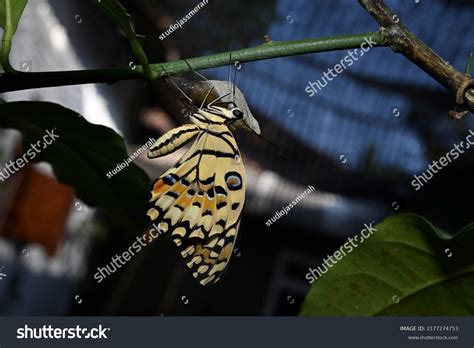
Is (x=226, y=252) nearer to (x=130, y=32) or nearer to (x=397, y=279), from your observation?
(x=397, y=279)

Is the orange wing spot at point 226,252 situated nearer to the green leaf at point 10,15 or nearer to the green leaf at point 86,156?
the green leaf at point 86,156

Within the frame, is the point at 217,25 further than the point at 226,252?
Yes

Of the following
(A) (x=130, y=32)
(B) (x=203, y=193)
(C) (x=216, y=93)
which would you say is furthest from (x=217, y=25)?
(A) (x=130, y=32)

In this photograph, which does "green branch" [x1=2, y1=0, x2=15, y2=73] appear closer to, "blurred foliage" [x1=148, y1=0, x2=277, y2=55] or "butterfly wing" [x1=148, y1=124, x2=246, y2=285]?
"butterfly wing" [x1=148, y1=124, x2=246, y2=285]

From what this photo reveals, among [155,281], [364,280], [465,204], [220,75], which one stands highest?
[155,281]

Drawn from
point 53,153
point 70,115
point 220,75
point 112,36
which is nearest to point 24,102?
point 70,115

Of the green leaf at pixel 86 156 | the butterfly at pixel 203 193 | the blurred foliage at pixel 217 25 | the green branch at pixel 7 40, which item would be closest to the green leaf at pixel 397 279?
the butterfly at pixel 203 193

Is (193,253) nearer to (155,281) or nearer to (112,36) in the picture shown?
(112,36)
